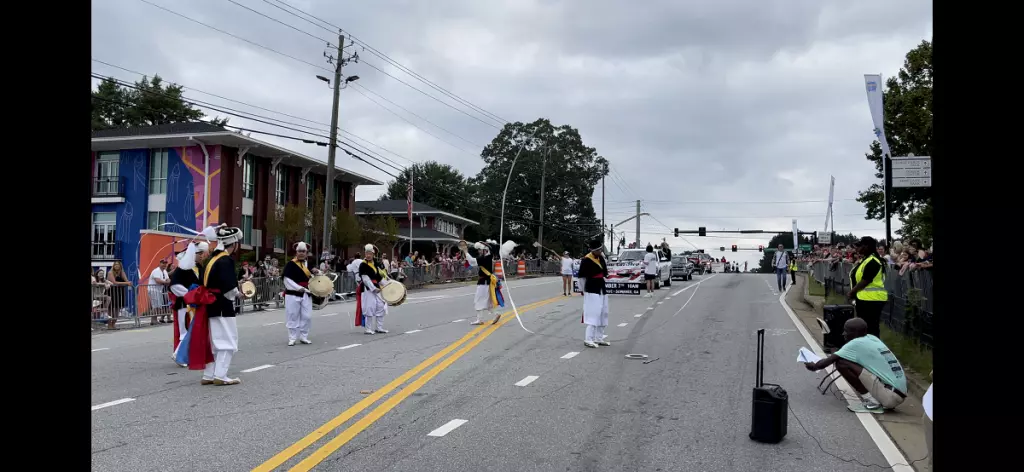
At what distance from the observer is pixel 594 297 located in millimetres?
13109

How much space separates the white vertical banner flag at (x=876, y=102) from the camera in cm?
1440

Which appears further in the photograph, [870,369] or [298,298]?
[298,298]

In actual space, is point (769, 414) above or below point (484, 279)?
below

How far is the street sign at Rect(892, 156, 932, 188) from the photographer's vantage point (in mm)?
10383

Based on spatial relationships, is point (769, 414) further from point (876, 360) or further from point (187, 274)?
point (187, 274)

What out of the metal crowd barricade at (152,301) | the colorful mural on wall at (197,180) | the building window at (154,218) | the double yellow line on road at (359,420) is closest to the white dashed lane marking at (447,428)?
the double yellow line on road at (359,420)

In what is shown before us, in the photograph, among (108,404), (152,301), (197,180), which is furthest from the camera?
(197,180)

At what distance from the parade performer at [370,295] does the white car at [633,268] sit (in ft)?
42.9

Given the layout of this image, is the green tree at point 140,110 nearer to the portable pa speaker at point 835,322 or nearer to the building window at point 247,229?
the building window at point 247,229

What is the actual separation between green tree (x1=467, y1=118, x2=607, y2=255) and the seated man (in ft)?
219

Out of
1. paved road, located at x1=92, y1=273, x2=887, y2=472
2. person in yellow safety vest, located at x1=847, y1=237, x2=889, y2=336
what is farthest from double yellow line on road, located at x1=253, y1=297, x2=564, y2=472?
person in yellow safety vest, located at x1=847, y1=237, x2=889, y2=336

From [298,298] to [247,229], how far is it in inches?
1086

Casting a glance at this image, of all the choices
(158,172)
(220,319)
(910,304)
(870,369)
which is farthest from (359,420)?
(158,172)

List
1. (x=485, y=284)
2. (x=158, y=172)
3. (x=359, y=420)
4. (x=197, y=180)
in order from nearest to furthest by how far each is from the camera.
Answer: (x=359, y=420), (x=485, y=284), (x=197, y=180), (x=158, y=172)
